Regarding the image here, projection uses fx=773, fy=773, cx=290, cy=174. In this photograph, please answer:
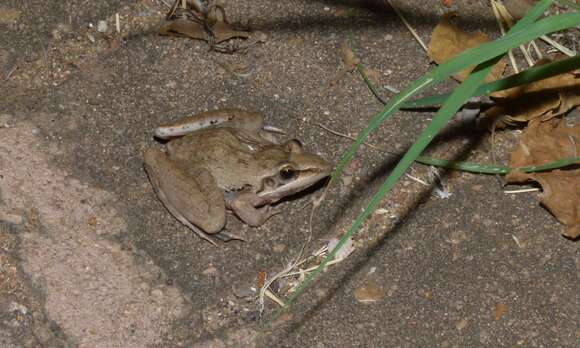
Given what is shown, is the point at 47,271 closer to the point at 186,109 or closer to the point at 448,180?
the point at 186,109

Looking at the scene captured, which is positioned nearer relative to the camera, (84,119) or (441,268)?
(441,268)

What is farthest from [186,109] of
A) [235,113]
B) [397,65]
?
[397,65]

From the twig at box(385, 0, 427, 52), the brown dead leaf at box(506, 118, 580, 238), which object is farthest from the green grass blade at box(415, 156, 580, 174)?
the twig at box(385, 0, 427, 52)

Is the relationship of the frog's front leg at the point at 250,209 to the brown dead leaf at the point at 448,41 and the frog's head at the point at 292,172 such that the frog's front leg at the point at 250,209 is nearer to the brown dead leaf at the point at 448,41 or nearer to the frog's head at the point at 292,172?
the frog's head at the point at 292,172

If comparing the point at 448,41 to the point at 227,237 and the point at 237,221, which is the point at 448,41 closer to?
the point at 237,221

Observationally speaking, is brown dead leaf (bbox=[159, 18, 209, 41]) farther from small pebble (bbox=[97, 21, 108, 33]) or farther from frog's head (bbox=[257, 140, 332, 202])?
frog's head (bbox=[257, 140, 332, 202])

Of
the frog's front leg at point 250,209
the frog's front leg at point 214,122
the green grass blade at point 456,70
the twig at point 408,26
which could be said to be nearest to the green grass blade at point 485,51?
the green grass blade at point 456,70
